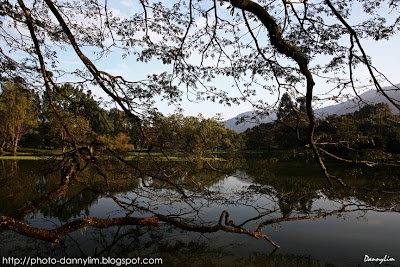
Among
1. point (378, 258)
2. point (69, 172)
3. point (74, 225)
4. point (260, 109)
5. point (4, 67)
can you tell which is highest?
point (4, 67)

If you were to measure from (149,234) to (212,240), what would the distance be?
1379 mm

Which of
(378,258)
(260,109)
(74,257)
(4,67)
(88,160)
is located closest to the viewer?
(260,109)

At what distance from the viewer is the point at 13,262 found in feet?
13.5

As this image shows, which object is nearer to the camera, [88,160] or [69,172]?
[88,160]

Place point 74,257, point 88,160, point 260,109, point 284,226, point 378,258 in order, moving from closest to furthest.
→ point 260,109 < point 88,160 < point 74,257 < point 378,258 < point 284,226

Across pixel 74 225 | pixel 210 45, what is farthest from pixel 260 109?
pixel 74 225

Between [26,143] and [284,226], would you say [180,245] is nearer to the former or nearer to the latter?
[284,226]

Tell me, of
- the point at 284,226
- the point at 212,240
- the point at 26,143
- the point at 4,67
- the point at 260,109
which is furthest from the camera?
the point at 26,143

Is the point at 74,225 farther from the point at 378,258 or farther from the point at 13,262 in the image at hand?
the point at 378,258

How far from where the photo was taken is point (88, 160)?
3.67 meters

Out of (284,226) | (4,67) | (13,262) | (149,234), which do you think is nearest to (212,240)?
(149,234)

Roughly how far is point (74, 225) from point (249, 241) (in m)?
3.45

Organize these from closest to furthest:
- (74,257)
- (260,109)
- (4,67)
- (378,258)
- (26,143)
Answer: (260,109), (4,67), (74,257), (378,258), (26,143)

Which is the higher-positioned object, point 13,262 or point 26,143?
point 26,143
